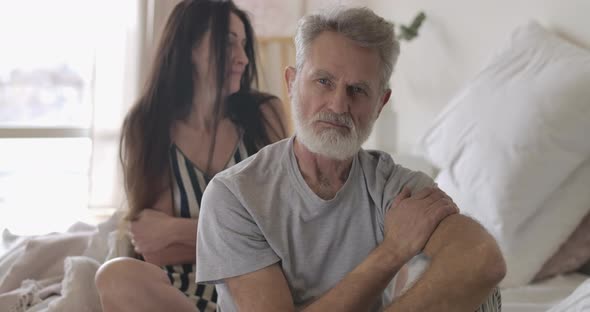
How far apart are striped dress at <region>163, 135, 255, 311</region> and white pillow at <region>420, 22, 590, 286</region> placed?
0.62 metres

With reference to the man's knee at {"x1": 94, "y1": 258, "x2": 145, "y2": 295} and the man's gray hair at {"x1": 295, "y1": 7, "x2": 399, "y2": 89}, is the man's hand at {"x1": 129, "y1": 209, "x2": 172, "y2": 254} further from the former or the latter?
the man's gray hair at {"x1": 295, "y1": 7, "x2": 399, "y2": 89}

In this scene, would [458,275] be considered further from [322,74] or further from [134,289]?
[134,289]

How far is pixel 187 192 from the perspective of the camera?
5.03ft

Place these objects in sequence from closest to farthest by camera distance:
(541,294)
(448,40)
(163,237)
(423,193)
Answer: (423,193)
(163,237)
(541,294)
(448,40)

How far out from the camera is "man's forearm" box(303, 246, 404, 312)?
1062 mm

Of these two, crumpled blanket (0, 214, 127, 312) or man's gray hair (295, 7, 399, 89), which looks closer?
man's gray hair (295, 7, 399, 89)

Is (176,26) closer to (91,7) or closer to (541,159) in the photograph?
(541,159)

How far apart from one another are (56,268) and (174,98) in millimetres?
583

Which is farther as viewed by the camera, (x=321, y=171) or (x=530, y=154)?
(x=530, y=154)

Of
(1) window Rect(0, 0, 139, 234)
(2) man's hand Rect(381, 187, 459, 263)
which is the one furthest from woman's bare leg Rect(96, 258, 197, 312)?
(1) window Rect(0, 0, 139, 234)

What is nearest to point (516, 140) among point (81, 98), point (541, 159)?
point (541, 159)

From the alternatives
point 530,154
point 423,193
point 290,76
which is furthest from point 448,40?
point 423,193

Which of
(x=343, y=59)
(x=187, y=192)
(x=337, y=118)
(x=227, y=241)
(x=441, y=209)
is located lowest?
(x=187, y=192)

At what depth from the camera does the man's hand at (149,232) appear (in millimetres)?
1472
